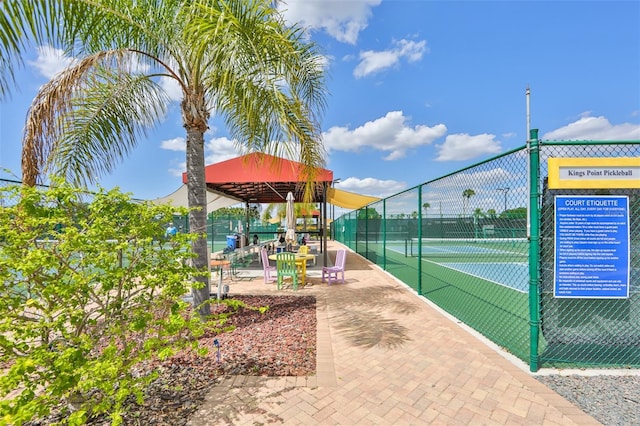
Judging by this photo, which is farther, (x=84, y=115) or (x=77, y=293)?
(x=84, y=115)

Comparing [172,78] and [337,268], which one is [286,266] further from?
[172,78]

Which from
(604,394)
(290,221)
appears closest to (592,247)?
(604,394)

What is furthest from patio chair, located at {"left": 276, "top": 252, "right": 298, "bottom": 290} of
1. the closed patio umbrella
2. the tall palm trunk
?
the closed patio umbrella

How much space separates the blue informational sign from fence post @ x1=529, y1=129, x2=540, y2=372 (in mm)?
233

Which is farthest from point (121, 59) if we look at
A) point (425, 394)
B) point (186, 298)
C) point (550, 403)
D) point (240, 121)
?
point (550, 403)

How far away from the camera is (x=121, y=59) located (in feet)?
12.6

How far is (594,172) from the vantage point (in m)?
3.07

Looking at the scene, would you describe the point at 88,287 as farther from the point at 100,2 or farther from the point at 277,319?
the point at 100,2

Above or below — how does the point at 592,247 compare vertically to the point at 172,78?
below

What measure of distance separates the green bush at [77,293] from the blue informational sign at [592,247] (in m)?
3.82

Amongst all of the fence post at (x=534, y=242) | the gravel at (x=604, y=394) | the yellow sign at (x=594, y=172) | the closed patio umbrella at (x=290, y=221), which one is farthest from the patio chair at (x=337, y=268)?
the yellow sign at (x=594, y=172)

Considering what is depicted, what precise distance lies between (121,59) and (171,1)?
1074mm

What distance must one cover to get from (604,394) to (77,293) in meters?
4.78

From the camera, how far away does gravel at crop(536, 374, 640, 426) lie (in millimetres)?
2465
